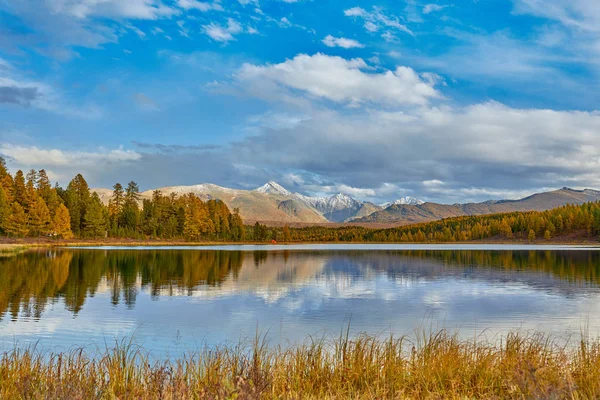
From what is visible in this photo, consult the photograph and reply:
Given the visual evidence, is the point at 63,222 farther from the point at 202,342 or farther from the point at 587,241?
the point at 587,241

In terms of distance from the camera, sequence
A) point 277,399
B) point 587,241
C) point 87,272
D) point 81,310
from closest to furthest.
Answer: point 277,399 < point 81,310 < point 87,272 < point 587,241

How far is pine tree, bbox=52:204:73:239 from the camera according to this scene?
120m

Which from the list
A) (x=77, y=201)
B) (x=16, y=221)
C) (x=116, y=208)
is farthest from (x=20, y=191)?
(x=116, y=208)

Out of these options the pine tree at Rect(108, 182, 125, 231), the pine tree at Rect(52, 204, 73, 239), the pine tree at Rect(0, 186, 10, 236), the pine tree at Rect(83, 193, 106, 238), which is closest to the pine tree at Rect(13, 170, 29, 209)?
the pine tree at Rect(52, 204, 73, 239)

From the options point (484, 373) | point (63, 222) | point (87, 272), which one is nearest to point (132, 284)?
point (87, 272)

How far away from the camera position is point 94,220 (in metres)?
137

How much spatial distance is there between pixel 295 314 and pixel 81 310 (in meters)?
11.6

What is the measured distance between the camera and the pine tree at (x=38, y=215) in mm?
114188

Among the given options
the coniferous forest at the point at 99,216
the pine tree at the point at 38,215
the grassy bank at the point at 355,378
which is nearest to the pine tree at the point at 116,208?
the coniferous forest at the point at 99,216

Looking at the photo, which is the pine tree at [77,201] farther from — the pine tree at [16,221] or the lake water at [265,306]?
the lake water at [265,306]

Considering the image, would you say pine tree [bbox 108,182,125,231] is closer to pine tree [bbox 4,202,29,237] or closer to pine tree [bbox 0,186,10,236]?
pine tree [bbox 4,202,29,237]

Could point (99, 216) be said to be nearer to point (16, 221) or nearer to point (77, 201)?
point (77, 201)

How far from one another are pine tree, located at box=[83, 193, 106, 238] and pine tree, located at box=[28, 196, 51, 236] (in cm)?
1825

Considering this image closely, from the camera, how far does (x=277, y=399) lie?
32.2 ft
